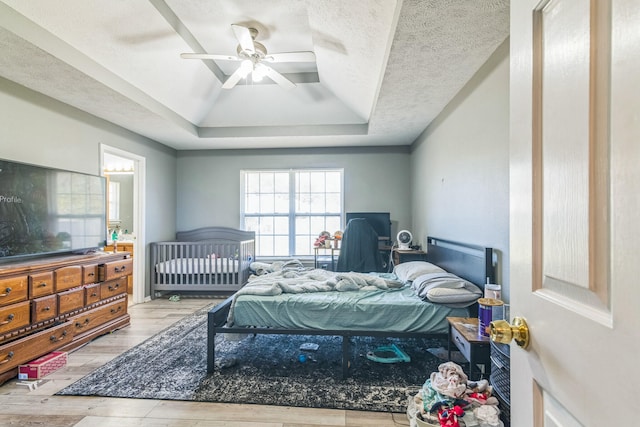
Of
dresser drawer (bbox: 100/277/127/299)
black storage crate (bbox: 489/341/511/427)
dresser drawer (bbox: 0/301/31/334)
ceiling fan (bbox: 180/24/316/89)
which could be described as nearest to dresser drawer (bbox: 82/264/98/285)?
dresser drawer (bbox: 100/277/127/299)

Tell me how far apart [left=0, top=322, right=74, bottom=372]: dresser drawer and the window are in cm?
302

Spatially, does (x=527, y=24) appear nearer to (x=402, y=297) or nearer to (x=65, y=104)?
(x=402, y=297)

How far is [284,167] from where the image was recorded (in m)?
5.34

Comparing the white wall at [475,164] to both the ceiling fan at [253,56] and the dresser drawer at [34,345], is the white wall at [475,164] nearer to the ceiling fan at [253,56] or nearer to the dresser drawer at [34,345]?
the ceiling fan at [253,56]

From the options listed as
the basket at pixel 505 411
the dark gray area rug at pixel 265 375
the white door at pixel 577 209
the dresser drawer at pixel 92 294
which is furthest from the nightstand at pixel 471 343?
the dresser drawer at pixel 92 294

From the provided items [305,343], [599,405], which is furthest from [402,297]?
[599,405]

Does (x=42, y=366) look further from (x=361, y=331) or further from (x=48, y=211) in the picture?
(x=361, y=331)

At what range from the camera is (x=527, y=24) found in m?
0.68

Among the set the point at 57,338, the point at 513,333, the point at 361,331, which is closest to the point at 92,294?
the point at 57,338

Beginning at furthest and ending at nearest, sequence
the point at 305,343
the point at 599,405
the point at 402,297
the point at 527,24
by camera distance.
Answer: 1. the point at 305,343
2. the point at 402,297
3. the point at 527,24
4. the point at 599,405

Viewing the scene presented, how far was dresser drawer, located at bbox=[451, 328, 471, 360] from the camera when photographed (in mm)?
1800

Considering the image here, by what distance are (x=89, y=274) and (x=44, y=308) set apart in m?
0.49

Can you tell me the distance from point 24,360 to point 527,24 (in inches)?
138

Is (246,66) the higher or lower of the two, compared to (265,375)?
higher
